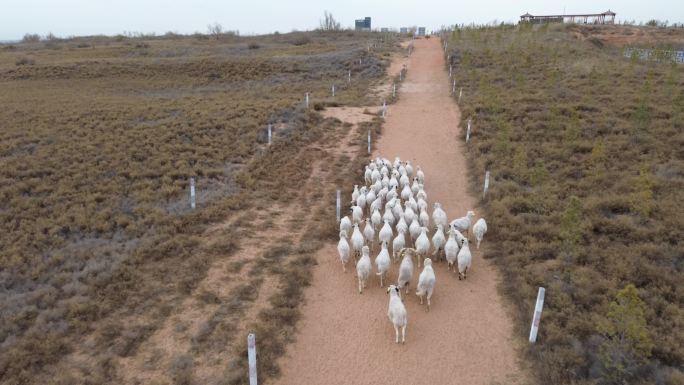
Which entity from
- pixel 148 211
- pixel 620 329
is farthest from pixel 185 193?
pixel 620 329

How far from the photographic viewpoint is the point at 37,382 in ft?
26.8

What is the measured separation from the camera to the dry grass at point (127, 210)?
369 inches

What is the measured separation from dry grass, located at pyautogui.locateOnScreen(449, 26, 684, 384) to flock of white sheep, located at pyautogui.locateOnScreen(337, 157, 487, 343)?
1.35 metres

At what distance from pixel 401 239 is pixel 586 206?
6026mm

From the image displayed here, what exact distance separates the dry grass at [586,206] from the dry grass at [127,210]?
5.69 meters

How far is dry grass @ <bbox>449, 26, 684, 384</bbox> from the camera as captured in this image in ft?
28.0

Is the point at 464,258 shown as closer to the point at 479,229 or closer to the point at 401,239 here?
the point at 401,239

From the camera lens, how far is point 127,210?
15266 mm

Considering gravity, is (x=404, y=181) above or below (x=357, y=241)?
above

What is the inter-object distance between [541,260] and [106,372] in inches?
398

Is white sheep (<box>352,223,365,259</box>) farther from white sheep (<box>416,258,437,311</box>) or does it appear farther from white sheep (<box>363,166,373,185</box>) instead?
white sheep (<box>363,166,373,185</box>)

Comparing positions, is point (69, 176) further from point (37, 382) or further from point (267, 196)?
point (37, 382)

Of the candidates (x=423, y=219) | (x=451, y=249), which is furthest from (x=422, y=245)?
(x=423, y=219)

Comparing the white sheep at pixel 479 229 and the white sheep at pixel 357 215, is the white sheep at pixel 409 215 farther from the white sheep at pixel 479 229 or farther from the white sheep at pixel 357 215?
the white sheep at pixel 479 229
